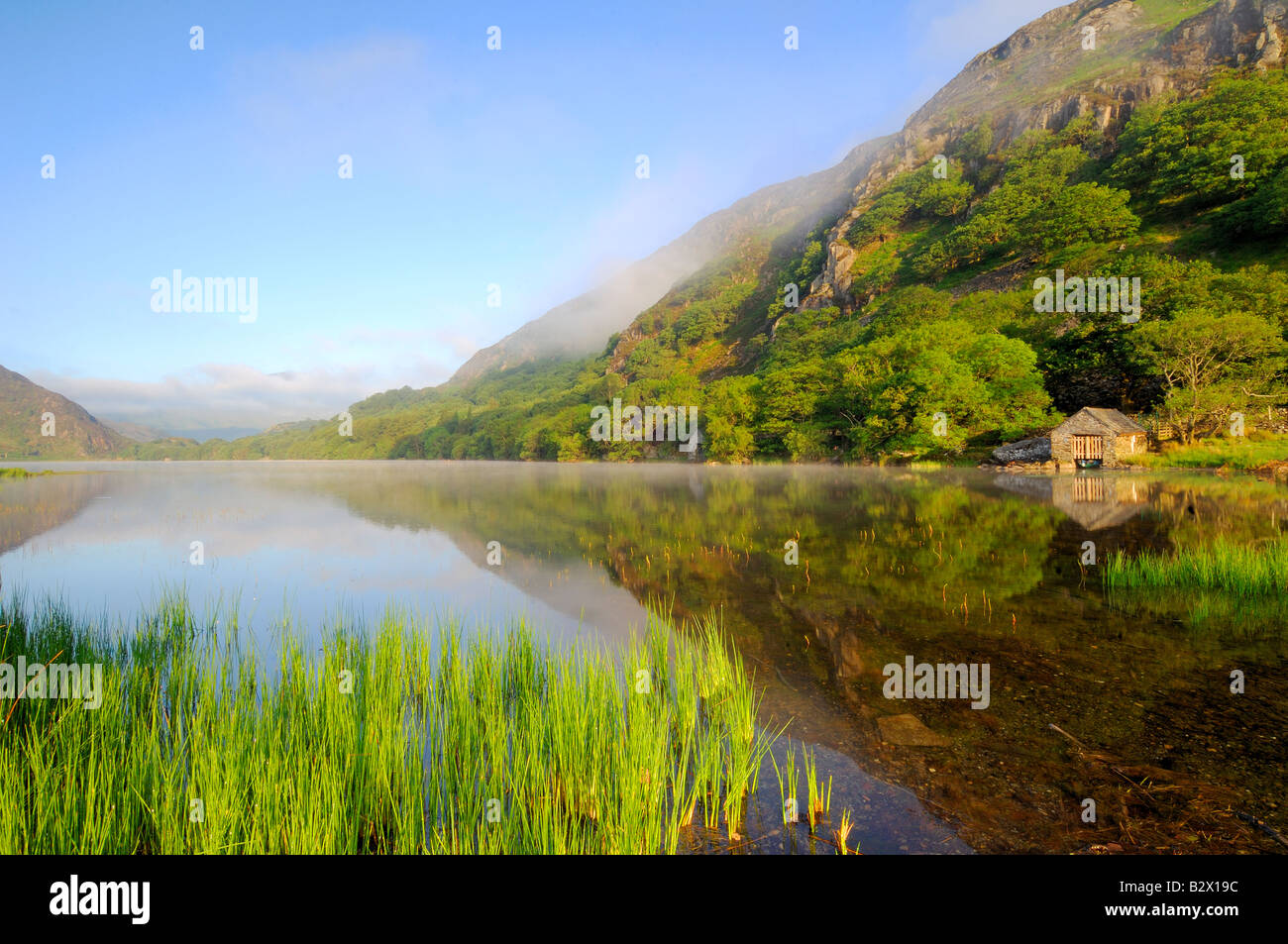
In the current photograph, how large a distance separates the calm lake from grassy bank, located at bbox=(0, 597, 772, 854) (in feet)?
3.76

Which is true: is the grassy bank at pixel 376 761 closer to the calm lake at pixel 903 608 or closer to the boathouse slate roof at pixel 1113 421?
the calm lake at pixel 903 608

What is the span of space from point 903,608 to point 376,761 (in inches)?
438

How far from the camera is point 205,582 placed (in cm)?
1499

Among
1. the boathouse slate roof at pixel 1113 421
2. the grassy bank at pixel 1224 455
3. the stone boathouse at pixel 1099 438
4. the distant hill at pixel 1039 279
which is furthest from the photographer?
the distant hill at pixel 1039 279

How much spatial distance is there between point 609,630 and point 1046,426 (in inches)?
2857

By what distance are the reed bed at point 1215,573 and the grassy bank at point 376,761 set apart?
1196 centimetres

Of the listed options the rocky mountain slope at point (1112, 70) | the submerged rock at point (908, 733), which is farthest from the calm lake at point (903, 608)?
the rocky mountain slope at point (1112, 70)

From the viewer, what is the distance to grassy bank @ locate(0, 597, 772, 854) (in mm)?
4148

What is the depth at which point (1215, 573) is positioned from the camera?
43.0 feet

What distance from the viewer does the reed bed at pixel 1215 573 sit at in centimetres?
1247

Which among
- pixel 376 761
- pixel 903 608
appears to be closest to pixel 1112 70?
pixel 903 608

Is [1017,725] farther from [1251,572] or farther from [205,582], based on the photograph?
[205,582]

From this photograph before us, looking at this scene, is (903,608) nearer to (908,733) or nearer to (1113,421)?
(908,733)
